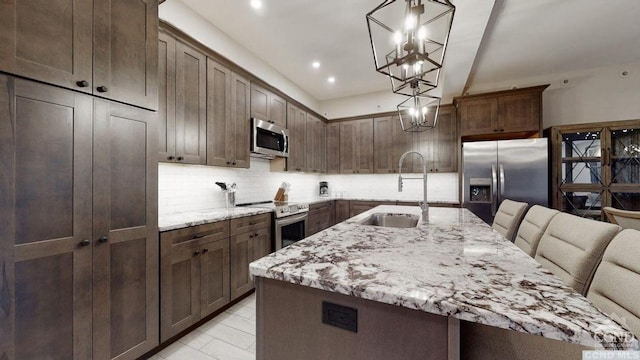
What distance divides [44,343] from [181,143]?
5.13 feet

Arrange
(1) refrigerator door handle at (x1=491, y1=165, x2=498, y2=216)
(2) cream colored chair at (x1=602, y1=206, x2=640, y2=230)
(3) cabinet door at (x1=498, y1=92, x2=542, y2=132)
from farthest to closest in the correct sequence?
(3) cabinet door at (x1=498, y1=92, x2=542, y2=132)
(1) refrigerator door handle at (x1=491, y1=165, x2=498, y2=216)
(2) cream colored chair at (x1=602, y1=206, x2=640, y2=230)

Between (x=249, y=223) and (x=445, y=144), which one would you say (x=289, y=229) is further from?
(x=445, y=144)

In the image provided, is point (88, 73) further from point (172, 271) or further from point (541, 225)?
point (541, 225)

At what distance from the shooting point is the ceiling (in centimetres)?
240

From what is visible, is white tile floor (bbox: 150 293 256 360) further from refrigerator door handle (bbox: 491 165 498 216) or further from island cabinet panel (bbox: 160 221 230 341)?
refrigerator door handle (bbox: 491 165 498 216)

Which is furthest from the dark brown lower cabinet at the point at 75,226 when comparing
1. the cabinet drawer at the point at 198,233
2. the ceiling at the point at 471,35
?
the ceiling at the point at 471,35

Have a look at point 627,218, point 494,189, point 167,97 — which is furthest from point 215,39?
point 627,218

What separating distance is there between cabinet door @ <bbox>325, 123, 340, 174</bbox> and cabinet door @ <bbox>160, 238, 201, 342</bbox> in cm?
344

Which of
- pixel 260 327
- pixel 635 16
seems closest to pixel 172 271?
pixel 260 327

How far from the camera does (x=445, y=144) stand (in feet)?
14.3

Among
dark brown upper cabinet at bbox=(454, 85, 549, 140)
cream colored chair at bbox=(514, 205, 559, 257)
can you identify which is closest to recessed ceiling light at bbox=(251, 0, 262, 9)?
cream colored chair at bbox=(514, 205, 559, 257)

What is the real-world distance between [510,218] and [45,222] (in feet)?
9.60

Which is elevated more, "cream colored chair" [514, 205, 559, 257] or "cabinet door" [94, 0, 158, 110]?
"cabinet door" [94, 0, 158, 110]

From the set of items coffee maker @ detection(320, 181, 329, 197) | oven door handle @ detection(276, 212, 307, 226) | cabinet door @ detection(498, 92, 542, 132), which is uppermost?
cabinet door @ detection(498, 92, 542, 132)
